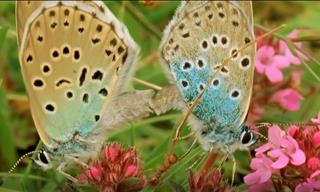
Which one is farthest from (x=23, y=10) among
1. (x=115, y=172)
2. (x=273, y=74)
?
(x=273, y=74)

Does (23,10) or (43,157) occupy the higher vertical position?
(23,10)

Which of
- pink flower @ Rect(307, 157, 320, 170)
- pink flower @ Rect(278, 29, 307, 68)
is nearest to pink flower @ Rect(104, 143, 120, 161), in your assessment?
pink flower @ Rect(307, 157, 320, 170)

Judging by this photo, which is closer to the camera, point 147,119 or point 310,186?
point 310,186

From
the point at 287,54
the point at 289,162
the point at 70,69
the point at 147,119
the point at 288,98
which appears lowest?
the point at 147,119

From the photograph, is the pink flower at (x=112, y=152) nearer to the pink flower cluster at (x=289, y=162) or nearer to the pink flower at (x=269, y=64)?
the pink flower cluster at (x=289, y=162)

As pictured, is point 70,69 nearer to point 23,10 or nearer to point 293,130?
point 23,10

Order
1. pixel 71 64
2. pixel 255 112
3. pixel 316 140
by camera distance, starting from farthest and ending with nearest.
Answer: pixel 255 112, pixel 71 64, pixel 316 140

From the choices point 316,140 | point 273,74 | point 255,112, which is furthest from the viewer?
point 255,112
